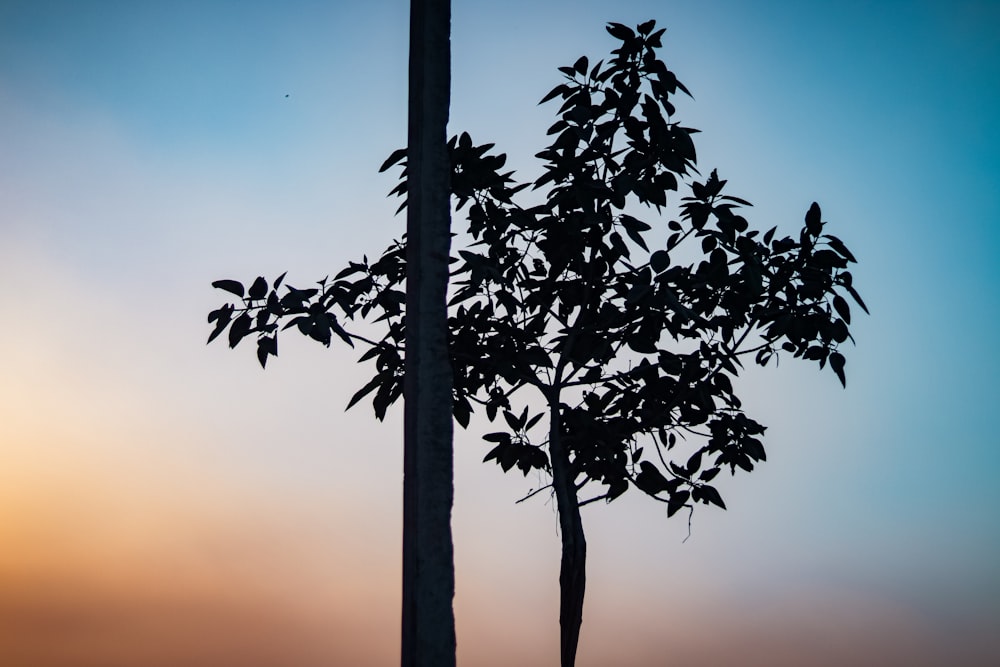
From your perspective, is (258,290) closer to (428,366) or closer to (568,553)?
(428,366)

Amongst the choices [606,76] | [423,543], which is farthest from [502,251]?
[423,543]

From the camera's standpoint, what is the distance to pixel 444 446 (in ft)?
14.1

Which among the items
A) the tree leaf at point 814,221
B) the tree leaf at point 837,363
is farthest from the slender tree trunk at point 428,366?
the tree leaf at point 837,363

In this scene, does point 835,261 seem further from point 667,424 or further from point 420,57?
point 420,57

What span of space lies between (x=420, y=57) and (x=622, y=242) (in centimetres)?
162

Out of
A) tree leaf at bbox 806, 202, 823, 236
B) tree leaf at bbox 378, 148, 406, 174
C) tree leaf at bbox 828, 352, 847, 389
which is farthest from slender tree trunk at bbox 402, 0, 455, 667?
tree leaf at bbox 828, 352, 847, 389

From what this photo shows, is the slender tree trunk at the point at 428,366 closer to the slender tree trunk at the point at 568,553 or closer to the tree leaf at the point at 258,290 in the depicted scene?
the tree leaf at the point at 258,290

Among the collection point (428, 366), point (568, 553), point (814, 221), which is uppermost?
point (814, 221)

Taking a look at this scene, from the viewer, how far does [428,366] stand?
14.4 ft

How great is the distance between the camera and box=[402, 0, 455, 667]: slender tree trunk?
4188 mm

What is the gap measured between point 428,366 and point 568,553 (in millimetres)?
1523

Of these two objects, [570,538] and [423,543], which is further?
[570,538]

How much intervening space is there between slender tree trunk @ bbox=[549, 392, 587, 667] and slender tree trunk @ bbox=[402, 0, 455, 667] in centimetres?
110

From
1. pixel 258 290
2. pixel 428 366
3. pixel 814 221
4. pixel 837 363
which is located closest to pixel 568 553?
pixel 428 366
